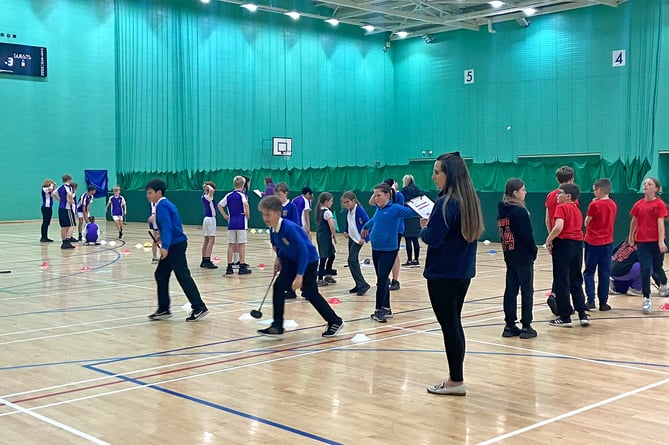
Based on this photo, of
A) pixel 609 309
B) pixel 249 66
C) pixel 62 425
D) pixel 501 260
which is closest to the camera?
pixel 62 425

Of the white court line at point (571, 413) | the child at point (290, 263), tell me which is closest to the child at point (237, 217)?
the child at point (290, 263)

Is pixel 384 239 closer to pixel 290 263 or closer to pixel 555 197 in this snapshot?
pixel 290 263

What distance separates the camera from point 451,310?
5.83 m

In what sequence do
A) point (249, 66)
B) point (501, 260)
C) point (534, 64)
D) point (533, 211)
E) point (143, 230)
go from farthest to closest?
point (249, 66)
point (534, 64)
point (143, 230)
point (533, 211)
point (501, 260)

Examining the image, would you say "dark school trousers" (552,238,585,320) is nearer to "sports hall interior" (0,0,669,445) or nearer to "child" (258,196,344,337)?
"sports hall interior" (0,0,669,445)

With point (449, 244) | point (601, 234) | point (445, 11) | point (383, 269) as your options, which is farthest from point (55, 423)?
point (445, 11)

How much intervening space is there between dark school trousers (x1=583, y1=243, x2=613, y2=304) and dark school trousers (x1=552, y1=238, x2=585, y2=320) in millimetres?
1037

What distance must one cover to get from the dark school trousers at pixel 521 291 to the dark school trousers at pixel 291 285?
194 centimetres

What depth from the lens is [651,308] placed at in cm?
1016

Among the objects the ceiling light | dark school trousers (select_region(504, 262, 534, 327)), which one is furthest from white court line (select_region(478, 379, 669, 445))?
the ceiling light

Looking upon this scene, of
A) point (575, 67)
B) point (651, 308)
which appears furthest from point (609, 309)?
point (575, 67)

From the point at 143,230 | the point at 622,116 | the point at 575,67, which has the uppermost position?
the point at 575,67

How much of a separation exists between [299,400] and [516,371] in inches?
82.2

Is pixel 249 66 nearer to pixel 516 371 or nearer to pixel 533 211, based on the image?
pixel 533 211
